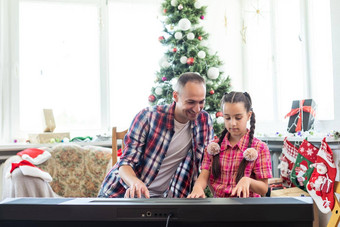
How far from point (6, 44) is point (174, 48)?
1832mm

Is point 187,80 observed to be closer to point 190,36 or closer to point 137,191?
point 137,191

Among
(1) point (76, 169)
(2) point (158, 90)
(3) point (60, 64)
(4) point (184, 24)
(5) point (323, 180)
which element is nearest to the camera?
(5) point (323, 180)

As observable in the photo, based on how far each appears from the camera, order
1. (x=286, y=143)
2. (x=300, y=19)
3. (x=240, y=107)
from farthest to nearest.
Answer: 1. (x=300, y=19)
2. (x=286, y=143)
3. (x=240, y=107)

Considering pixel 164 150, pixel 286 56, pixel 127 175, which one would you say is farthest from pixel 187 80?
pixel 286 56

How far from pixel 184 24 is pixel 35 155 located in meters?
1.84

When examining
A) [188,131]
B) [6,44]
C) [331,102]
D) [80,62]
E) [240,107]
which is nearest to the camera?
[240,107]

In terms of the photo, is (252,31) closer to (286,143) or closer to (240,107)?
(286,143)

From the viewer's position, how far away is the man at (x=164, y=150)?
1.65 meters

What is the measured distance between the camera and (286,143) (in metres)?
2.84

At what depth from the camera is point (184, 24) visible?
3498 millimetres

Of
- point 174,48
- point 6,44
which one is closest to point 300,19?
point 174,48

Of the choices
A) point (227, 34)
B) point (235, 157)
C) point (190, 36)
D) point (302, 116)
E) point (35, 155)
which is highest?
point (227, 34)

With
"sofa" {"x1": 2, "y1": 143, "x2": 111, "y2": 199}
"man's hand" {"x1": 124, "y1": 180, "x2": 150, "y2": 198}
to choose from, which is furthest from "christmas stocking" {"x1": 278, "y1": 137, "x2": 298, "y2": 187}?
"man's hand" {"x1": 124, "y1": 180, "x2": 150, "y2": 198}

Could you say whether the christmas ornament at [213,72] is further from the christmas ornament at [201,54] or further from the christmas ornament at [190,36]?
Result: the christmas ornament at [190,36]
